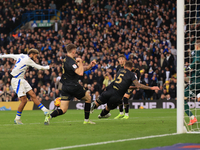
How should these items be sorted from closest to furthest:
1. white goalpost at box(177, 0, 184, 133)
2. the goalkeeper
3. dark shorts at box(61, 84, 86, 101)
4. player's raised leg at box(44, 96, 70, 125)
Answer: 1. white goalpost at box(177, 0, 184, 133)
2. the goalkeeper
3. player's raised leg at box(44, 96, 70, 125)
4. dark shorts at box(61, 84, 86, 101)

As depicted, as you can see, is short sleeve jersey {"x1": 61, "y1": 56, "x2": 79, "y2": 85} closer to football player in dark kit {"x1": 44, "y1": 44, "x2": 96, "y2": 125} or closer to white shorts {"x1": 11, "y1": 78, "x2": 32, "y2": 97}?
football player in dark kit {"x1": 44, "y1": 44, "x2": 96, "y2": 125}

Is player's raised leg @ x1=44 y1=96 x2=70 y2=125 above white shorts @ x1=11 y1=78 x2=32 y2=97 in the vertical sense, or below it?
below

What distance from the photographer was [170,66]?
23.2m

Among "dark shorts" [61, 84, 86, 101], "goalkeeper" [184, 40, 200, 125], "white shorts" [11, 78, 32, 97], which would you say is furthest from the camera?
"white shorts" [11, 78, 32, 97]

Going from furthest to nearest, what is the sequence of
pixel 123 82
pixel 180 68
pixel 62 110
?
pixel 123 82, pixel 62 110, pixel 180 68

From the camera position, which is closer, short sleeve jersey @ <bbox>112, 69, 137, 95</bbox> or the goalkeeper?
the goalkeeper

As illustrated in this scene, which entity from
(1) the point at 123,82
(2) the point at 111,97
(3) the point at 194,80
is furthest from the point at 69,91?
(3) the point at 194,80

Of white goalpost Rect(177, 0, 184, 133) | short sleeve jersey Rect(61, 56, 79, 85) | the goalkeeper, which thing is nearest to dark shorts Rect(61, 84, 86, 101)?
short sleeve jersey Rect(61, 56, 79, 85)

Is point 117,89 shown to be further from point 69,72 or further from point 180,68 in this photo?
point 180,68

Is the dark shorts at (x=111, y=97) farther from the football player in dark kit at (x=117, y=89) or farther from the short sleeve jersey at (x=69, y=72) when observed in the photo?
the short sleeve jersey at (x=69, y=72)

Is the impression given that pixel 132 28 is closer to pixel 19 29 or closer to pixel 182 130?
pixel 19 29

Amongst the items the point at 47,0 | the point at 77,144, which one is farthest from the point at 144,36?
the point at 77,144

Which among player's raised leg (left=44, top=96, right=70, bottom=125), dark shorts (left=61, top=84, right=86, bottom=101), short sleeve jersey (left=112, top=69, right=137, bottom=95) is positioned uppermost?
short sleeve jersey (left=112, top=69, right=137, bottom=95)

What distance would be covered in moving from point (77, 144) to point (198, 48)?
15.0 ft
